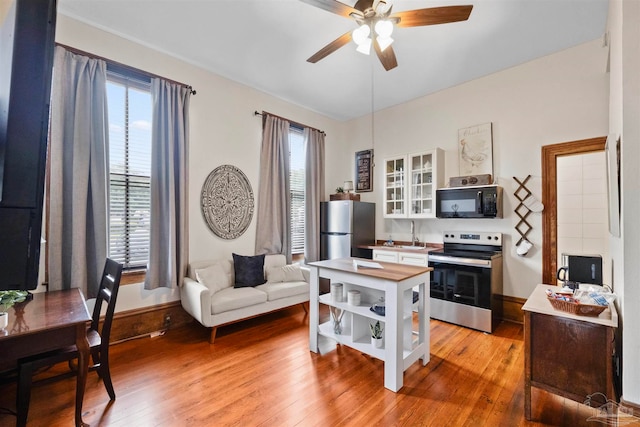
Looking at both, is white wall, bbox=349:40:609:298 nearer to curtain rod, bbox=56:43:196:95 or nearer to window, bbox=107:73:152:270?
curtain rod, bbox=56:43:196:95

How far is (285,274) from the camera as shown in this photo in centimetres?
380

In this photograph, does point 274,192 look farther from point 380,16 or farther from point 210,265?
point 380,16

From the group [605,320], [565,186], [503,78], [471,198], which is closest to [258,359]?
[605,320]

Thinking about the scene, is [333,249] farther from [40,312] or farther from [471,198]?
[40,312]

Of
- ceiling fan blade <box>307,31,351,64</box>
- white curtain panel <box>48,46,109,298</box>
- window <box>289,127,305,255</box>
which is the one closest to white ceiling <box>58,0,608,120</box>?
ceiling fan blade <box>307,31,351,64</box>

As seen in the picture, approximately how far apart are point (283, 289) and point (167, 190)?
68.0 inches

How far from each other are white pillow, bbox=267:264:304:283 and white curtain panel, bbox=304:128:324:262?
2.55ft

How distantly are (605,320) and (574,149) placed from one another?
230cm

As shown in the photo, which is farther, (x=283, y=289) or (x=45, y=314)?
(x=283, y=289)

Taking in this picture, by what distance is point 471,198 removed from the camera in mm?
3596

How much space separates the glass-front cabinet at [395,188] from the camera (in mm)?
4363

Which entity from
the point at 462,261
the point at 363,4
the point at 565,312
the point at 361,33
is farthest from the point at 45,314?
the point at 462,261

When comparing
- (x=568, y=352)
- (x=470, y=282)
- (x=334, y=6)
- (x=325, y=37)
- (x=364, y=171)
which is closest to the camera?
(x=568, y=352)

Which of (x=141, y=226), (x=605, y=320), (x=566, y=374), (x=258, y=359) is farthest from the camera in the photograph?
(x=141, y=226)
